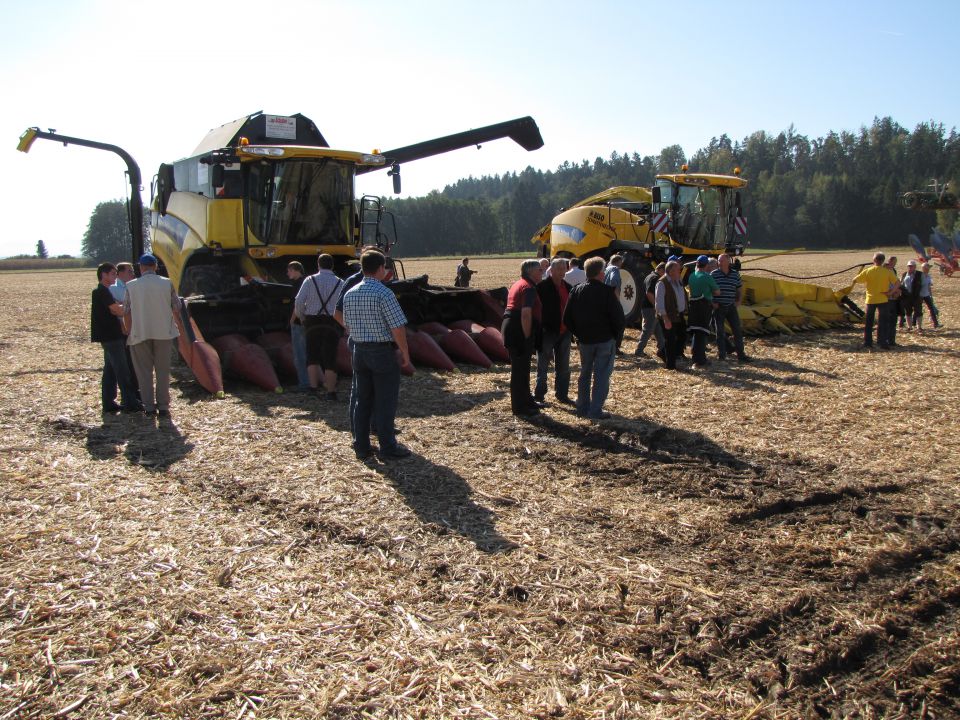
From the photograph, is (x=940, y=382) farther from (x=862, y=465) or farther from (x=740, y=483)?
(x=740, y=483)

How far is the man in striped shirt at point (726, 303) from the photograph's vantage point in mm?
11164

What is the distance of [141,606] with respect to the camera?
3.92 m

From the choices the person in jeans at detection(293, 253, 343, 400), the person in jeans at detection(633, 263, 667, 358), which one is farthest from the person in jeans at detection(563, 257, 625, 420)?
the person in jeans at detection(633, 263, 667, 358)

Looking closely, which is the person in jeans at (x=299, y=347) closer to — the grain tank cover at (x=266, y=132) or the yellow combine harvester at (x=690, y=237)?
the grain tank cover at (x=266, y=132)

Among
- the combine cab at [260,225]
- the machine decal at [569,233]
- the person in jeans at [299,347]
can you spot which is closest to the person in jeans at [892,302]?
the machine decal at [569,233]

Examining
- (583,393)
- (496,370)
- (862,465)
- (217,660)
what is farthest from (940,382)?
A: (217,660)

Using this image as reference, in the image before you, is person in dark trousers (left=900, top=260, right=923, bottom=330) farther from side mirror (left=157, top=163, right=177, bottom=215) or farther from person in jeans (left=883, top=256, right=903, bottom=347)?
side mirror (left=157, top=163, right=177, bottom=215)

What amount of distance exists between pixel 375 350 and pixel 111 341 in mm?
Result: 3721

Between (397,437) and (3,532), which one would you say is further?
(397,437)

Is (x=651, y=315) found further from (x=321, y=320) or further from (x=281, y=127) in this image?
(x=281, y=127)

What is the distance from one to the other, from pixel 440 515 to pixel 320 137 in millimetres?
9514

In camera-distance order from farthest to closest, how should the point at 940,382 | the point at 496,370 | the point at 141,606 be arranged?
1. the point at 496,370
2. the point at 940,382
3. the point at 141,606

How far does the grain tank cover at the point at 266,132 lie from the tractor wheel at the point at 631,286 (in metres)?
5.76

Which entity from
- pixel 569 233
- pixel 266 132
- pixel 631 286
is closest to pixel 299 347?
pixel 266 132
